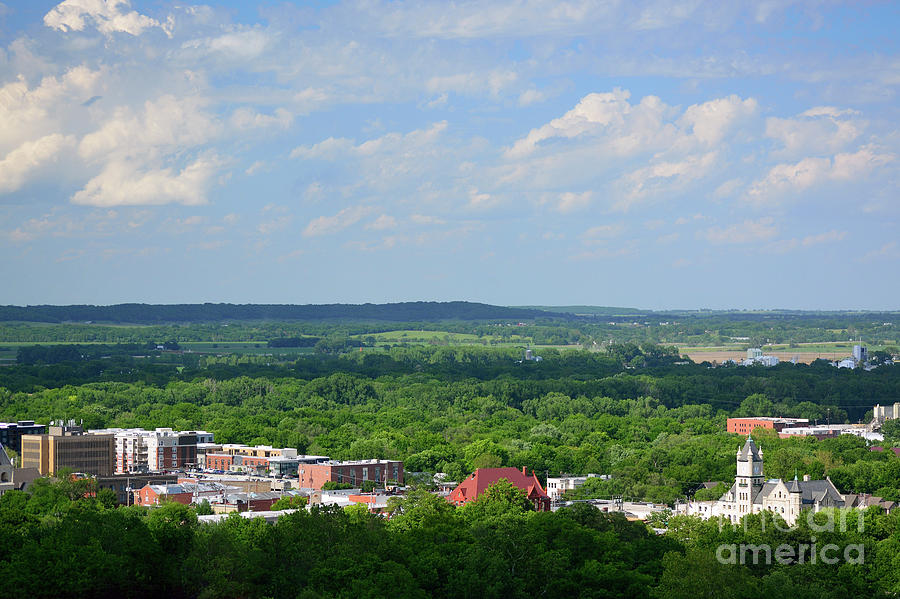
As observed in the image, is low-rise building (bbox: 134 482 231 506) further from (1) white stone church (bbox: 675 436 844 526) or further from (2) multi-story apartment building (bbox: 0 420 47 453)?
(2) multi-story apartment building (bbox: 0 420 47 453)

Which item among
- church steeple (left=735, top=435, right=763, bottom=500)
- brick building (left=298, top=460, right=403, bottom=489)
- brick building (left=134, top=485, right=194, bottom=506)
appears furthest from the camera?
brick building (left=298, top=460, right=403, bottom=489)

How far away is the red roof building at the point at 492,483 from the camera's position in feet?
348

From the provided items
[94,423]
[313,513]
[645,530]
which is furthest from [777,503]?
[94,423]

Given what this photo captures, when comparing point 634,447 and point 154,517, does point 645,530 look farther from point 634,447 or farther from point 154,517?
point 634,447

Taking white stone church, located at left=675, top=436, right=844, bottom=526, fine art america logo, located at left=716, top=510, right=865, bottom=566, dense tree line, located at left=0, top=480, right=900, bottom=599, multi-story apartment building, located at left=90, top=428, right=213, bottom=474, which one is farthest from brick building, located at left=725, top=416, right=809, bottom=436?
fine art america logo, located at left=716, top=510, right=865, bottom=566

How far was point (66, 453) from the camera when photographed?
139 meters

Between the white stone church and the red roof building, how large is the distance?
34.4 feet

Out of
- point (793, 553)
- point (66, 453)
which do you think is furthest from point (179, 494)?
point (793, 553)

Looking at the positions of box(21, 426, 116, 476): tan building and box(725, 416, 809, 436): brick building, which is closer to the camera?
box(21, 426, 116, 476): tan building

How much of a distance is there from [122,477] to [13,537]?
50.8 m

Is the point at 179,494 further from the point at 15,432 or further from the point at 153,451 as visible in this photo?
the point at 15,432

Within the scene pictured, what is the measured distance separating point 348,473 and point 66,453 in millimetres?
26565

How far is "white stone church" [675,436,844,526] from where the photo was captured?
4050 inches

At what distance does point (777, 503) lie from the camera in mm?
103375
